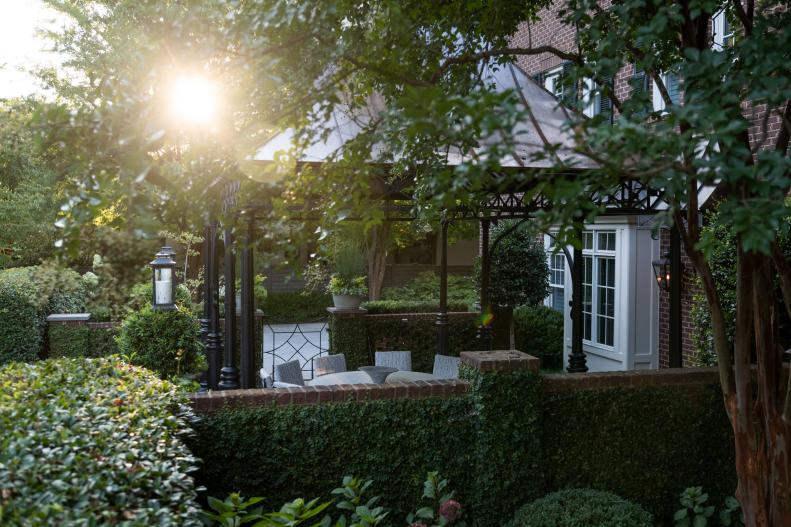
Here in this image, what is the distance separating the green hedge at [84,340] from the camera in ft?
38.1

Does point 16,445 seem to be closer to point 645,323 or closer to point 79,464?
point 79,464

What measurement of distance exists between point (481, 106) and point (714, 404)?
4.72 metres

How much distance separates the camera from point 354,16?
195 inches

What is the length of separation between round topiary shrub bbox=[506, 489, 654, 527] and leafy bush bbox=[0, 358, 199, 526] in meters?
2.67

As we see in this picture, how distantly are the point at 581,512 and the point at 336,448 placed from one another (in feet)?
6.21

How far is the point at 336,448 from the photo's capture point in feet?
18.7

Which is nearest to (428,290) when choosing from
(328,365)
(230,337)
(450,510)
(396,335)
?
(396,335)

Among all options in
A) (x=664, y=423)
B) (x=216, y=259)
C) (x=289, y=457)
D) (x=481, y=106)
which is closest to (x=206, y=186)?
(x=481, y=106)

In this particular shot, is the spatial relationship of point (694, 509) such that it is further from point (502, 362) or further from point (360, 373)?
point (360, 373)

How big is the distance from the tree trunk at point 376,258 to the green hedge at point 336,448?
14.6 m

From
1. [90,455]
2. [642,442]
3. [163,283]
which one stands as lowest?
[642,442]

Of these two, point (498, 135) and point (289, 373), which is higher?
point (498, 135)

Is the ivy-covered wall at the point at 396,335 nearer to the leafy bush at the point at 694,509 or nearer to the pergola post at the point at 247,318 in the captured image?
the pergola post at the point at 247,318

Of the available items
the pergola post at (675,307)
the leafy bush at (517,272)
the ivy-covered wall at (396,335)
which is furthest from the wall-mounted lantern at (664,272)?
the leafy bush at (517,272)
